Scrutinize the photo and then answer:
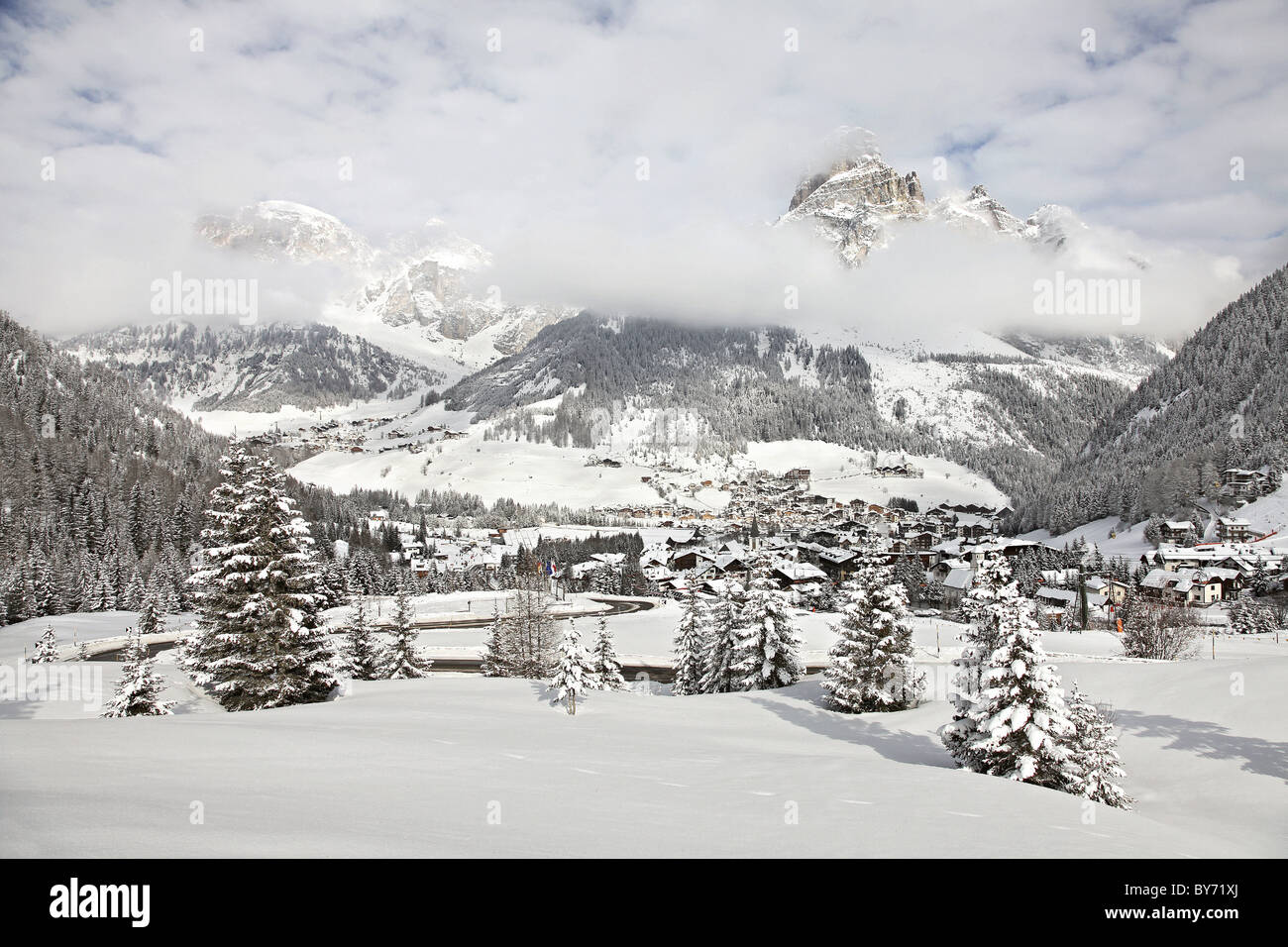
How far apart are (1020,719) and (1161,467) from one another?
4443 inches

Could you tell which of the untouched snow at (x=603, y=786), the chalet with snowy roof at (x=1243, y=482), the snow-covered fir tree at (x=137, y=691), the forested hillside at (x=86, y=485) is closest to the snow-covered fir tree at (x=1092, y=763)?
the untouched snow at (x=603, y=786)

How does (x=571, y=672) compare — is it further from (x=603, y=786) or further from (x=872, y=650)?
(x=603, y=786)

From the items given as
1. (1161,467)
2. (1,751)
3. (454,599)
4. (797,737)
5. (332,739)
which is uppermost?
(1161,467)

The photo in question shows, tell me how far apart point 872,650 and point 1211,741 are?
970cm

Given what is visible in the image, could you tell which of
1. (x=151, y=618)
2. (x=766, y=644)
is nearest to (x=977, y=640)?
(x=766, y=644)

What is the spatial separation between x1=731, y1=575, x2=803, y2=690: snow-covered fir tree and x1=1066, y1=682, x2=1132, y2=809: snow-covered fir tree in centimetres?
1676

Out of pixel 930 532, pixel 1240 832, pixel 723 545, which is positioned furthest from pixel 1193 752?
pixel 930 532

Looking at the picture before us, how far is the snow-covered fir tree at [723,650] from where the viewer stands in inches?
1262

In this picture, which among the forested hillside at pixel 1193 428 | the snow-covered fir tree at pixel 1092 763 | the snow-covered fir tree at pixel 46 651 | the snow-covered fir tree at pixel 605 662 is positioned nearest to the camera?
the snow-covered fir tree at pixel 1092 763

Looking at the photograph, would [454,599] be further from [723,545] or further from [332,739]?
[332,739]

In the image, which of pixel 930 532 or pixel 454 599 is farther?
pixel 930 532

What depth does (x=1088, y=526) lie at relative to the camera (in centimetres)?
10794

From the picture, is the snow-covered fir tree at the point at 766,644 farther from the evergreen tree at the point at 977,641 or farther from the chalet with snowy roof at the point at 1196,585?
the chalet with snowy roof at the point at 1196,585

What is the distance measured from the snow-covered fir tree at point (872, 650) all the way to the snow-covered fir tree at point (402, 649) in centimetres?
2229
